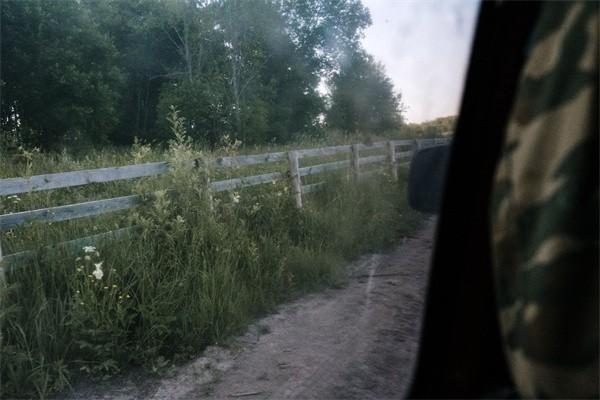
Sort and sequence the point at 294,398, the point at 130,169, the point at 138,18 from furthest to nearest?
the point at 138,18 < the point at 130,169 < the point at 294,398

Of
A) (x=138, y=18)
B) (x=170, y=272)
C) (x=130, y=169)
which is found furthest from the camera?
(x=138, y=18)

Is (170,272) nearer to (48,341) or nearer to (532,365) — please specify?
(48,341)

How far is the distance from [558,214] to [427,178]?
0.44 meters

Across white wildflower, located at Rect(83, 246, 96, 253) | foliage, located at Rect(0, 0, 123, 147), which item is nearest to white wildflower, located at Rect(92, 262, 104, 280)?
white wildflower, located at Rect(83, 246, 96, 253)

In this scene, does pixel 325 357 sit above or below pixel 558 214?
below

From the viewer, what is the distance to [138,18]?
1691 centimetres

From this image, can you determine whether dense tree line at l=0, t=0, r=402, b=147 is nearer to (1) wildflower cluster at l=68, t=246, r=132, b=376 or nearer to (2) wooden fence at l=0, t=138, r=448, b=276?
(2) wooden fence at l=0, t=138, r=448, b=276

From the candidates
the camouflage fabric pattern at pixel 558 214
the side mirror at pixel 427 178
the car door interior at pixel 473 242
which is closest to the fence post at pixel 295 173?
the side mirror at pixel 427 178

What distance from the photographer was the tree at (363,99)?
1343mm

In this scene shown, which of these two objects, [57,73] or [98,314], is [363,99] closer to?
[98,314]

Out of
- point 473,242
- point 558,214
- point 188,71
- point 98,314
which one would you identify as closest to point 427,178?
point 473,242

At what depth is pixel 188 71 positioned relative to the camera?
1264 centimetres

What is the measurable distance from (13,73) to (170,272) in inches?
573

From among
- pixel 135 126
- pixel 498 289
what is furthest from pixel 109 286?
pixel 135 126
